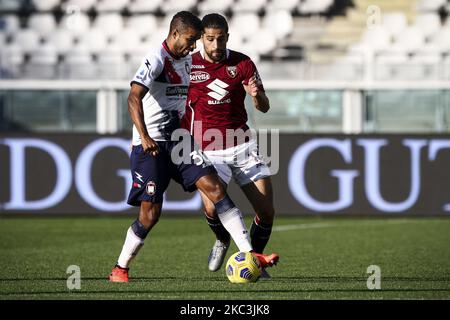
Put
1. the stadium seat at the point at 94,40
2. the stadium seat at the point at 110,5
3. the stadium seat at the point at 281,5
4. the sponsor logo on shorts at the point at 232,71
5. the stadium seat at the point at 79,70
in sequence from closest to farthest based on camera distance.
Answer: the sponsor logo on shorts at the point at 232,71 < the stadium seat at the point at 79,70 < the stadium seat at the point at 94,40 < the stadium seat at the point at 281,5 < the stadium seat at the point at 110,5

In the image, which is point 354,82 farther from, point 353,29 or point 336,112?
point 353,29

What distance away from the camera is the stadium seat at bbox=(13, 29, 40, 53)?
945 inches

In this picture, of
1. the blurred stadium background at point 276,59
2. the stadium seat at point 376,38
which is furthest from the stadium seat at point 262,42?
the stadium seat at point 376,38

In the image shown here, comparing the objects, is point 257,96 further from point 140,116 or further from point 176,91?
point 140,116

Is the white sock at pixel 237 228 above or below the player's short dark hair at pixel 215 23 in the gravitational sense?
below

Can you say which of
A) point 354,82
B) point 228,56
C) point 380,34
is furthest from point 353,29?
point 228,56

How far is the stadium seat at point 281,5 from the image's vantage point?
78.1ft

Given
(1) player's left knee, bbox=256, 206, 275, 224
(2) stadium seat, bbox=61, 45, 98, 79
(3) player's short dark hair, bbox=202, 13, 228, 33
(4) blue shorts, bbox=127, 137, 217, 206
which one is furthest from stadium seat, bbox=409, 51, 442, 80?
(4) blue shorts, bbox=127, 137, 217, 206

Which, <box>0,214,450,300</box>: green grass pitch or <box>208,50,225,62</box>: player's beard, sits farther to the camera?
<box>208,50,225,62</box>: player's beard

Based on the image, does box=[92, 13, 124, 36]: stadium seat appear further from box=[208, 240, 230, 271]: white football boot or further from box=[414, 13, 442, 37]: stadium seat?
box=[208, 240, 230, 271]: white football boot

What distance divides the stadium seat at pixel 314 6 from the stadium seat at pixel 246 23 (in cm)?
102

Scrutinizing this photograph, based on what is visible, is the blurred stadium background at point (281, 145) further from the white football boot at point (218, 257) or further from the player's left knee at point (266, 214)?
the player's left knee at point (266, 214)

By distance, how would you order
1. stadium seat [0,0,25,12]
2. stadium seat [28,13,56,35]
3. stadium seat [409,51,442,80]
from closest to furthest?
stadium seat [409,51,442,80], stadium seat [28,13,56,35], stadium seat [0,0,25,12]

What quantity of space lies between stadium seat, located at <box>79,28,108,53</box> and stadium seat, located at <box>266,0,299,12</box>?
3783 mm
